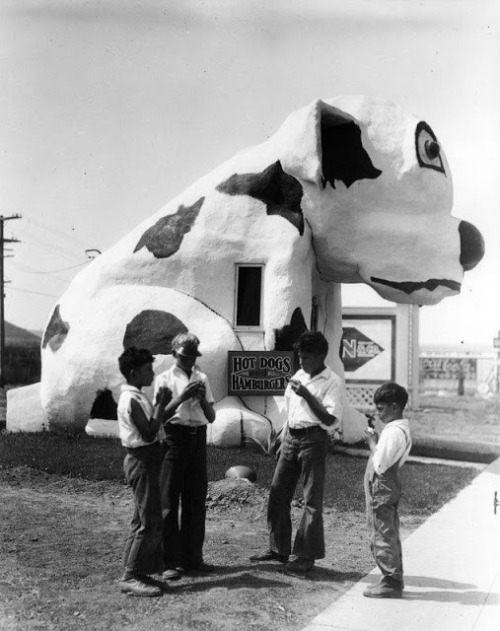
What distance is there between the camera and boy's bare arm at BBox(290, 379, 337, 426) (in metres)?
4.71

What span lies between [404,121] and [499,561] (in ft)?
19.6

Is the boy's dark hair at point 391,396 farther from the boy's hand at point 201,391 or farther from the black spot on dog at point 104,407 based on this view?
the black spot on dog at point 104,407

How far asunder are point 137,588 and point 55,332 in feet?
20.8

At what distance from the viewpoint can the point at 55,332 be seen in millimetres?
10156

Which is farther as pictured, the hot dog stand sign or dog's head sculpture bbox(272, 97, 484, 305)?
dog's head sculpture bbox(272, 97, 484, 305)

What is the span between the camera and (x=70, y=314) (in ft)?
33.0

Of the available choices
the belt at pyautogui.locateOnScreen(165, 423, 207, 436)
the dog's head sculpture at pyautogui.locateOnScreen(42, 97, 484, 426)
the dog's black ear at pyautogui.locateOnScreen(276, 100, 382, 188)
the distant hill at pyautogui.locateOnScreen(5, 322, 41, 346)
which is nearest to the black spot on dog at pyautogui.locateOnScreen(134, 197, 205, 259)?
the dog's head sculpture at pyautogui.locateOnScreen(42, 97, 484, 426)

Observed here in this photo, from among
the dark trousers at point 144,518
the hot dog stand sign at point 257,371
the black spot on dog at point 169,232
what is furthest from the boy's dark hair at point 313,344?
the black spot on dog at point 169,232

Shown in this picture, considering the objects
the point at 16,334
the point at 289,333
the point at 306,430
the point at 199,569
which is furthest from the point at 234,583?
the point at 16,334

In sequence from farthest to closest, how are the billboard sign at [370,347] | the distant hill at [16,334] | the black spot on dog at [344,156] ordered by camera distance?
1. the distant hill at [16,334]
2. the billboard sign at [370,347]
3. the black spot on dog at [344,156]

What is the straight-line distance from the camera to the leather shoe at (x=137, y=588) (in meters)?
4.22

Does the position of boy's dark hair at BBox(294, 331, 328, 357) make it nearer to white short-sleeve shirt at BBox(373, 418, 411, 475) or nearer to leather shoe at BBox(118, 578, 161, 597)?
white short-sleeve shirt at BBox(373, 418, 411, 475)

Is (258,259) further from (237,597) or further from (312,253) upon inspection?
(237,597)

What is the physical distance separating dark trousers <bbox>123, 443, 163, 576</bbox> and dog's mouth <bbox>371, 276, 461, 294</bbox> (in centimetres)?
575
